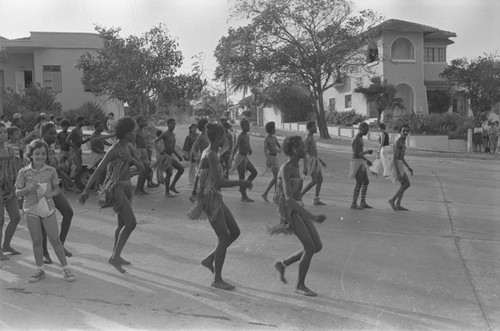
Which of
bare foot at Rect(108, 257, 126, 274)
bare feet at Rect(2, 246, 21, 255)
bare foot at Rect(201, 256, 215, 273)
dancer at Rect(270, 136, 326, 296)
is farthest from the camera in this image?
bare feet at Rect(2, 246, 21, 255)

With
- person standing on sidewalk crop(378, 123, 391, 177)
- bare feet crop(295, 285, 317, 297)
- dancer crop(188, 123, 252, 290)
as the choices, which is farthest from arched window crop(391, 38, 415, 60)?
bare feet crop(295, 285, 317, 297)

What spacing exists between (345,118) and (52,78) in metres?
18.7

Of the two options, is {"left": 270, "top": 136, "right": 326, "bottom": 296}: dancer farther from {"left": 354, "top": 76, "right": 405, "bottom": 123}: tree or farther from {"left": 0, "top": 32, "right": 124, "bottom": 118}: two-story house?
{"left": 354, "top": 76, "right": 405, "bottom": 123}: tree

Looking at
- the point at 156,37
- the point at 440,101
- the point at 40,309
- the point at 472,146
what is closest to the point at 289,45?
the point at 156,37

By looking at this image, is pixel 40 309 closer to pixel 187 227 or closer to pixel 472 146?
pixel 187 227

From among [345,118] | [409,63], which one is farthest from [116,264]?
[345,118]

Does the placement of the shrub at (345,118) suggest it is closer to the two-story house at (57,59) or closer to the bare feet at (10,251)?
the two-story house at (57,59)

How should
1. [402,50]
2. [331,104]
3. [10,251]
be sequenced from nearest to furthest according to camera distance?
[10,251] → [402,50] → [331,104]

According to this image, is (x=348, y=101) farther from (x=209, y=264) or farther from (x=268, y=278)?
(x=209, y=264)

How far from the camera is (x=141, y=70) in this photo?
829 inches

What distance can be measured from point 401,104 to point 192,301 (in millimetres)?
29274

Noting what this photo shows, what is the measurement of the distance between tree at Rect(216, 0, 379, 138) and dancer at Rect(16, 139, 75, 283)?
71.5 feet

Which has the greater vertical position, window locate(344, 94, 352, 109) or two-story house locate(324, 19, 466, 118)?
two-story house locate(324, 19, 466, 118)

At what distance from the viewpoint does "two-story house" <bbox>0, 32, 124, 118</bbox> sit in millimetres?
29969
